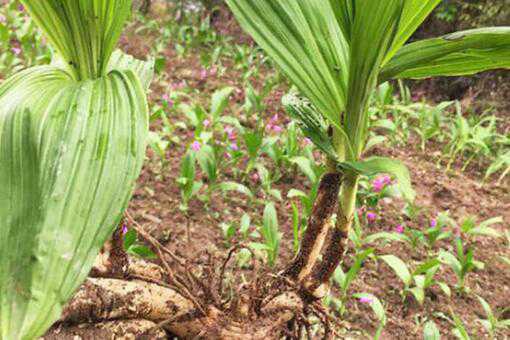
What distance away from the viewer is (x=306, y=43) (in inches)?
36.0

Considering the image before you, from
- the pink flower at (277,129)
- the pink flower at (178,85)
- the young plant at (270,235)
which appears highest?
the pink flower at (178,85)

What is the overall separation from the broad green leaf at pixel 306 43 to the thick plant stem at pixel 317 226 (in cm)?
18

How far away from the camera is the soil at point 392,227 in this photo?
6.20 ft

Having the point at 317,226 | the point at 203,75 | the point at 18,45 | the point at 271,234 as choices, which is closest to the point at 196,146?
the point at 271,234

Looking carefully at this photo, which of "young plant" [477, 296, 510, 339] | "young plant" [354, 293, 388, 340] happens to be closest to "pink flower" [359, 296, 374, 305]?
"young plant" [354, 293, 388, 340]

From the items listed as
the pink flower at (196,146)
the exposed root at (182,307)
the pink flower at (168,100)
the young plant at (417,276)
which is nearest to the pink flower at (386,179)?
the young plant at (417,276)

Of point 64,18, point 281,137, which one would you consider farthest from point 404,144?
point 64,18

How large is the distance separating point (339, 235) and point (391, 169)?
33 centimetres

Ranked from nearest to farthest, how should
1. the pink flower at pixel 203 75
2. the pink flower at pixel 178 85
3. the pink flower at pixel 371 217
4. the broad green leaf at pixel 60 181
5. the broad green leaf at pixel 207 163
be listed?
the broad green leaf at pixel 60 181 → the broad green leaf at pixel 207 163 → the pink flower at pixel 371 217 → the pink flower at pixel 178 85 → the pink flower at pixel 203 75

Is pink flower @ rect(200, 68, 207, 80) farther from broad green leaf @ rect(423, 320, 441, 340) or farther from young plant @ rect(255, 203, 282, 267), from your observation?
broad green leaf @ rect(423, 320, 441, 340)

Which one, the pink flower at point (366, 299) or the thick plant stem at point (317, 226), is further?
the pink flower at point (366, 299)

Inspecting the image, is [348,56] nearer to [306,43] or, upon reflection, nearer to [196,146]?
[306,43]

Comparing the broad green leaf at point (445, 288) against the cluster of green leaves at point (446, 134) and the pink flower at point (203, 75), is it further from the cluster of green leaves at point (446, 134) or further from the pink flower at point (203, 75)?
the pink flower at point (203, 75)

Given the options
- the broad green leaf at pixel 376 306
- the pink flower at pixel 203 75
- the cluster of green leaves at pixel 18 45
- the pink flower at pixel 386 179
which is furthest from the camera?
the pink flower at pixel 203 75
